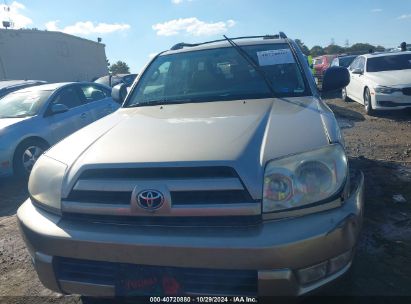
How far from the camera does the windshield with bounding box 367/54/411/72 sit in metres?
9.98

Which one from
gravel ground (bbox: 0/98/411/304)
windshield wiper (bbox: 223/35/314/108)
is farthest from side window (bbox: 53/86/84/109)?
windshield wiper (bbox: 223/35/314/108)

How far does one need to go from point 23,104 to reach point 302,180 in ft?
20.3

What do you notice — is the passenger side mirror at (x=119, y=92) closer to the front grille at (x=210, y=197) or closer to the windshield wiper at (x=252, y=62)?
the windshield wiper at (x=252, y=62)

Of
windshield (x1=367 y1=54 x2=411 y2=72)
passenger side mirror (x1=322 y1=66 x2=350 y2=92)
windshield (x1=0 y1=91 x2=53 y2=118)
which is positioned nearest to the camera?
passenger side mirror (x1=322 y1=66 x2=350 y2=92)

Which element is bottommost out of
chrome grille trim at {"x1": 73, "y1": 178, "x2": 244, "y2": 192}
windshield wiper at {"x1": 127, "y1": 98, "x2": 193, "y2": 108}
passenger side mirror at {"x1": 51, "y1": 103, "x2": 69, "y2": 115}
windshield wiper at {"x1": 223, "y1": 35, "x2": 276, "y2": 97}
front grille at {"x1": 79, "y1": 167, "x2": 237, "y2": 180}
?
passenger side mirror at {"x1": 51, "y1": 103, "x2": 69, "y2": 115}

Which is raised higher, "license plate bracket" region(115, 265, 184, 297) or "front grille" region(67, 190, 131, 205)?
"front grille" region(67, 190, 131, 205)

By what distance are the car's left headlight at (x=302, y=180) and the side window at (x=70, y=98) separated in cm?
585

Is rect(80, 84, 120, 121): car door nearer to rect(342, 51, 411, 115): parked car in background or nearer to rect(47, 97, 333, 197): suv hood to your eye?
rect(47, 97, 333, 197): suv hood

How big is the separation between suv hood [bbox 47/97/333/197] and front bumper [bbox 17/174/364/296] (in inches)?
12.0

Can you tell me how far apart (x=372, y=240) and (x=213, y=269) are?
1951mm

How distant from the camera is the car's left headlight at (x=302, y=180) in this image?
1.94 metres

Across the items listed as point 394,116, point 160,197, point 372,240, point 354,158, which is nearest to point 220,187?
point 160,197

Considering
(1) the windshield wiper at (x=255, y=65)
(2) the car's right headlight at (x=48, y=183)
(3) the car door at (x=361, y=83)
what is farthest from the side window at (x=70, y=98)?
(3) the car door at (x=361, y=83)

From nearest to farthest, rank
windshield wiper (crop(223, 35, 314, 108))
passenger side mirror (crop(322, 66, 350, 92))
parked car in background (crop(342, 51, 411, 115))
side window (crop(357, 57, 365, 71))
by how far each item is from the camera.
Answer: windshield wiper (crop(223, 35, 314, 108)) < passenger side mirror (crop(322, 66, 350, 92)) < parked car in background (crop(342, 51, 411, 115)) < side window (crop(357, 57, 365, 71))
